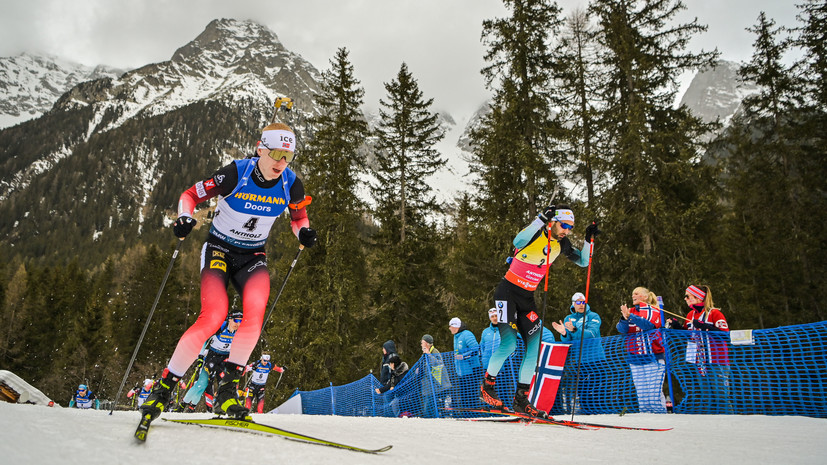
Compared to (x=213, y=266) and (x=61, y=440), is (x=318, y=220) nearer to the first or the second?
(x=213, y=266)

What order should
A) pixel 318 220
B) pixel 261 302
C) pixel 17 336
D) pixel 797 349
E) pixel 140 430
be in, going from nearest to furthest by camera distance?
1. pixel 140 430
2. pixel 261 302
3. pixel 797 349
4. pixel 318 220
5. pixel 17 336

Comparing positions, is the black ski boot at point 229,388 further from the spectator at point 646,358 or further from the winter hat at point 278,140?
the spectator at point 646,358

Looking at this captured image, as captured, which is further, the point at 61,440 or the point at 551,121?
the point at 551,121

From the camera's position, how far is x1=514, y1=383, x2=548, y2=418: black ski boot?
493 centimetres

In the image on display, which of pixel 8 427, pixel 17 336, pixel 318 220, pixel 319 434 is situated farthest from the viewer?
pixel 17 336

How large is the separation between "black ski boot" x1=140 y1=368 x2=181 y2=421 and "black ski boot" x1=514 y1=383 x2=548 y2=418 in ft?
11.2

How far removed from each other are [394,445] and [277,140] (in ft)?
7.60

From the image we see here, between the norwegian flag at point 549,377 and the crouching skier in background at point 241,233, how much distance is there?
3.56 meters

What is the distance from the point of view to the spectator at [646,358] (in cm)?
667

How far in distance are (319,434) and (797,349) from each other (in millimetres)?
5898

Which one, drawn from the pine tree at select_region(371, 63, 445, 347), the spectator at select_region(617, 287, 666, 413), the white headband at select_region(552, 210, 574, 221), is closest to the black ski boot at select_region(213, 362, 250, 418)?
the white headband at select_region(552, 210, 574, 221)

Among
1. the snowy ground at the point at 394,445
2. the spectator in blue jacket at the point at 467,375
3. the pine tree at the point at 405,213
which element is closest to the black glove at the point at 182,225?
the snowy ground at the point at 394,445

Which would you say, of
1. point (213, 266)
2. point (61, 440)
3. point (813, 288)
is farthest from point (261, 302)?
point (813, 288)

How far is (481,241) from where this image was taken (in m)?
17.3
